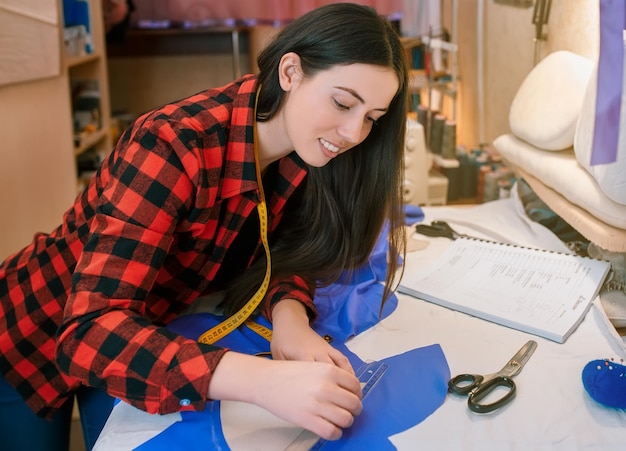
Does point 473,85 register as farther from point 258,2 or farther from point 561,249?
point 258,2

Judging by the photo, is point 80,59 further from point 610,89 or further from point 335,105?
point 610,89

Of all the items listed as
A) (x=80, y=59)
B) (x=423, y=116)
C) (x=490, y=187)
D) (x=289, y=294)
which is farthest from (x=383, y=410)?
(x=80, y=59)

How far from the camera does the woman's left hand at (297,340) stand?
0.82 meters

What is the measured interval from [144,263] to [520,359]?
489mm

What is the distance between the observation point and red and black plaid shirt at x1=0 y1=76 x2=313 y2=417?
735 millimetres

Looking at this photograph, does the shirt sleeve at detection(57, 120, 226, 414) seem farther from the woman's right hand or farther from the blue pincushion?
the blue pincushion

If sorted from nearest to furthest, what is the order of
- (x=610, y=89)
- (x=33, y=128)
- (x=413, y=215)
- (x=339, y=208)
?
(x=610, y=89)
(x=339, y=208)
(x=413, y=215)
(x=33, y=128)

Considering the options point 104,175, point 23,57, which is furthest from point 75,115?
point 104,175

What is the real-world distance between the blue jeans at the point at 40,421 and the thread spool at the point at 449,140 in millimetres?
1187

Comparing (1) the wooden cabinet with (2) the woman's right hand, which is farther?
(1) the wooden cabinet

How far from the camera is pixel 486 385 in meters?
0.80

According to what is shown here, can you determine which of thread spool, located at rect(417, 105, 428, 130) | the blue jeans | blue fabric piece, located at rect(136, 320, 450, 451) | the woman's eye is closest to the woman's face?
the woman's eye

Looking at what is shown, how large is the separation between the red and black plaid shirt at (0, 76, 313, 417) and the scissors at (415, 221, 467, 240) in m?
0.37

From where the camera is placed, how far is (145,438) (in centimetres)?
73
